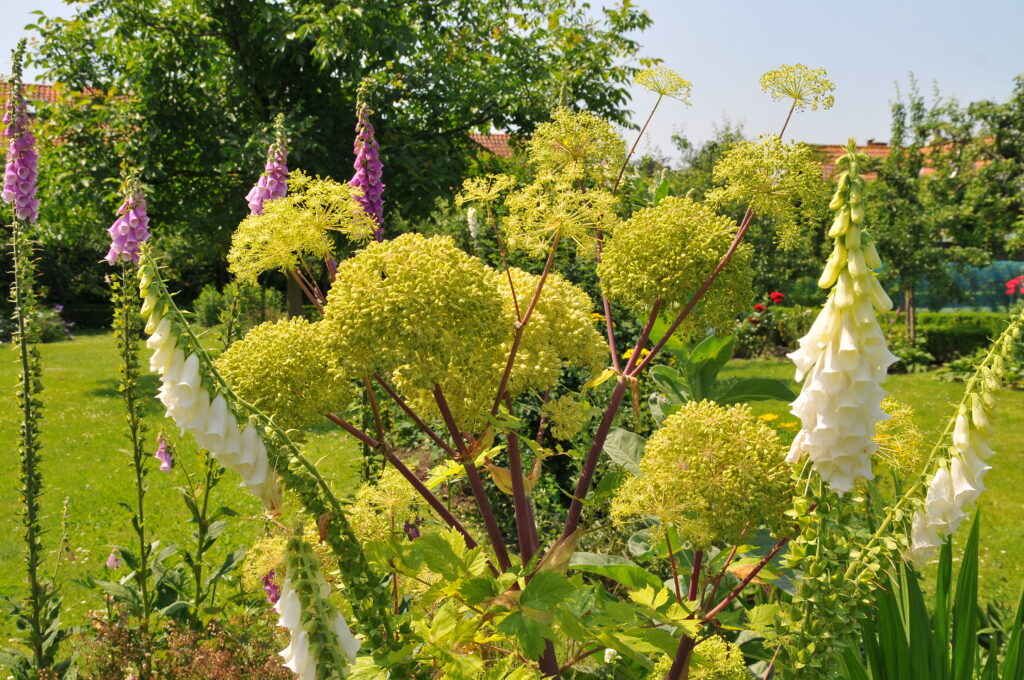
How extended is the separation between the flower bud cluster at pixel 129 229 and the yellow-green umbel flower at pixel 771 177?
2728mm

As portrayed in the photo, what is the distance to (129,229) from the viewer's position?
11.5 feet

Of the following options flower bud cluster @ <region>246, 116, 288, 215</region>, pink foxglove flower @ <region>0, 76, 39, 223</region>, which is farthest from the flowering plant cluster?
pink foxglove flower @ <region>0, 76, 39, 223</region>

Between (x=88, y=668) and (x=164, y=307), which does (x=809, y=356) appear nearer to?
(x=164, y=307)

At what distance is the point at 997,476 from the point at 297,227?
9382mm

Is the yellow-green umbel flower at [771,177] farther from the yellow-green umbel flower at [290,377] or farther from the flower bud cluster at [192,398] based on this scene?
the flower bud cluster at [192,398]

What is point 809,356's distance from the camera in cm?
102

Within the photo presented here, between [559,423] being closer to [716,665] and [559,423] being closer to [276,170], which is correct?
[716,665]

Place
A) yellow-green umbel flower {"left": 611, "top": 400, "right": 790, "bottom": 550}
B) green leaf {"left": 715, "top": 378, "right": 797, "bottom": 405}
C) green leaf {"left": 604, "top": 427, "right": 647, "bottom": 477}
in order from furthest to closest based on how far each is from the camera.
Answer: green leaf {"left": 715, "top": 378, "right": 797, "bottom": 405} → green leaf {"left": 604, "top": 427, "right": 647, "bottom": 477} → yellow-green umbel flower {"left": 611, "top": 400, "right": 790, "bottom": 550}

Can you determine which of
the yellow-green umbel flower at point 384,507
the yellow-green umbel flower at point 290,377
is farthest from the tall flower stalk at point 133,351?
the yellow-green umbel flower at point 290,377

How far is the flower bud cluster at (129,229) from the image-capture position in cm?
333

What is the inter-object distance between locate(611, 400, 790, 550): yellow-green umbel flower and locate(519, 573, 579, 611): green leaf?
26cm

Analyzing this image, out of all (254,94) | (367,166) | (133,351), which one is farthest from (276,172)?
(254,94)

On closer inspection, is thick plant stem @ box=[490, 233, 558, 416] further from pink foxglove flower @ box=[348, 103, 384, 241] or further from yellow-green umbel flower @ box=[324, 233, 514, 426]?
pink foxglove flower @ box=[348, 103, 384, 241]

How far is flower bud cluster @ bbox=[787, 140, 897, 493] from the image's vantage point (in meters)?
0.94
